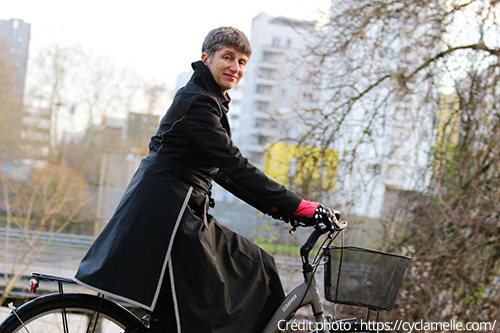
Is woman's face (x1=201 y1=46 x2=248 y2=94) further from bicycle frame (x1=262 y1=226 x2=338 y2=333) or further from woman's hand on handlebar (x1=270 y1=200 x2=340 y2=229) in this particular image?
bicycle frame (x1=262 y1=226 x2=338 y2=333)

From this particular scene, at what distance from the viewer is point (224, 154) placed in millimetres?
2143

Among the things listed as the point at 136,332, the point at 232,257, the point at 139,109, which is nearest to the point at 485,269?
the point at 232,257

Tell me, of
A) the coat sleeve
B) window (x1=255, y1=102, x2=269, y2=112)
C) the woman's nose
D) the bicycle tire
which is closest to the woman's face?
the woman's nose

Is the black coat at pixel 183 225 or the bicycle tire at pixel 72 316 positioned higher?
the black coat at pixel 183 225

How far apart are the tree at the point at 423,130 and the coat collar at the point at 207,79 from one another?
8.73ft

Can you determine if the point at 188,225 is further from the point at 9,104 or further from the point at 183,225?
the point at 9,104

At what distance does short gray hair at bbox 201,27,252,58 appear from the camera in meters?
2.28

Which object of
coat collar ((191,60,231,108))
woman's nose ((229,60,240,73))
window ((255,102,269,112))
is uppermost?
window ((255,102,269,112))

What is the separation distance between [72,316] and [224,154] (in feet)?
2.96

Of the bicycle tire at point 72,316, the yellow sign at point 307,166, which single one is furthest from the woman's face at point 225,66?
the yellow sign at point 307,166

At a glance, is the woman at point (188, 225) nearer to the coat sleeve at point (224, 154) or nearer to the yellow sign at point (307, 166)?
the coat sleeve at point (224, 154)

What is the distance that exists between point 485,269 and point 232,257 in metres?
2.62

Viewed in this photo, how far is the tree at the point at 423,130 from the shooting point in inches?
Result: 168

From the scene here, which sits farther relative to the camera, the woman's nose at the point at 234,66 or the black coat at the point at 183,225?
the woman's nose at the point at 234,66
